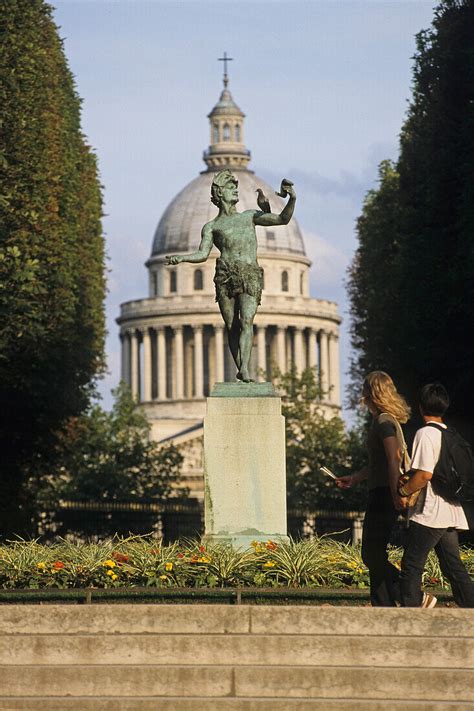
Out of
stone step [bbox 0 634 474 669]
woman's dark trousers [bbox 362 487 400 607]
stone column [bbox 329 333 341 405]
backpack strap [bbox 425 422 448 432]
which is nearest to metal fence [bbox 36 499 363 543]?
woman's dark trousers [bbox 362 487 400 607]

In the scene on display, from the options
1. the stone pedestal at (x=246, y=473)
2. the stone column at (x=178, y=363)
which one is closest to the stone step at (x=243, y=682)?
the stone pedestal at (x=246, y=473)

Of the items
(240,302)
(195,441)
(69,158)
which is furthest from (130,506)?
(195,441)

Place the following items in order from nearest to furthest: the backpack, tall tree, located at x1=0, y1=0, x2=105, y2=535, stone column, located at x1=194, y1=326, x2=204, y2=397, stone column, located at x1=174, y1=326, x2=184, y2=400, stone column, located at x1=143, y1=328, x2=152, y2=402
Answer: the backpack
tall tree, located at x1=0, y1=0, x2=105, y2=535
stone column, located at x1=194, y1=326, x2=204, y2=397
stone column, located at x1=174, y1=326, x2=184, y2=400
stone column, located at x1=143, y1=328, x2=152, y2=402

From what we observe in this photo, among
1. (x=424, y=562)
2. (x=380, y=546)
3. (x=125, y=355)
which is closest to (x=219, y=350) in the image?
(x=125, y=355)

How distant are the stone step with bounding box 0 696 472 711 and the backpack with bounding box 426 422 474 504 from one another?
2.30m

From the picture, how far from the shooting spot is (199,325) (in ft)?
542

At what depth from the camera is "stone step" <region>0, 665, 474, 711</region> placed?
15.8 metres

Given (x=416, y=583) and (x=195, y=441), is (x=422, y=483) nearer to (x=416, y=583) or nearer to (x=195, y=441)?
(x=416, y=583)

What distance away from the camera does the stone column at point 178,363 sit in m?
163

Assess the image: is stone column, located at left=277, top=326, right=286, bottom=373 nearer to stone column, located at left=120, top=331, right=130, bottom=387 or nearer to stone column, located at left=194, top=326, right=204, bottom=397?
stone column, located at left=194, top=326, right=204, bottom=397

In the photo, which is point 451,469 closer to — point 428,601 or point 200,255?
point 428,601

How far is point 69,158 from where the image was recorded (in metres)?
49.5

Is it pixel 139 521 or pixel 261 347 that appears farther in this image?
pixel 261 347

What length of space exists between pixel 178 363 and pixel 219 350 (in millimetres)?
4324
